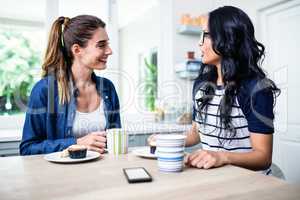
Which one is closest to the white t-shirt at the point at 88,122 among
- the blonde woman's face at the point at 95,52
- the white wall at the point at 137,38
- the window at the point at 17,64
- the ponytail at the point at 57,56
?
the ponytail at the point at 57,56

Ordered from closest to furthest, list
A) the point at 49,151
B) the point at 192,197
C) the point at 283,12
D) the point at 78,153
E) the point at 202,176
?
1. the point at 192,197
2. the point at 202,176
3. the point at 78,153
4. the point at 49,151
5. the point at 283,12

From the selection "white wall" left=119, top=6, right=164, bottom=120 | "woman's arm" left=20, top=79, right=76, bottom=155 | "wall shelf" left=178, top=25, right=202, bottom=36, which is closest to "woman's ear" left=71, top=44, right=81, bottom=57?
"woman's arm" left=20, top=79, right=76, bottom=155

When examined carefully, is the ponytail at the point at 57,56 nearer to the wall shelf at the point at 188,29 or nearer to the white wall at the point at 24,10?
the white wall at the point at 24,10

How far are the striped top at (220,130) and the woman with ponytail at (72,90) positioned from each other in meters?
0.55

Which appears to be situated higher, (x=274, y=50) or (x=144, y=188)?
(x=274, y=50)

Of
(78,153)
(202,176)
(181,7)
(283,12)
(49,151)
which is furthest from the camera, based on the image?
(181,7)

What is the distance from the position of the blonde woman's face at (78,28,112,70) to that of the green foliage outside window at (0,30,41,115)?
1.38m

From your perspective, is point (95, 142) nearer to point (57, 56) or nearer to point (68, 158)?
point (68, 158)

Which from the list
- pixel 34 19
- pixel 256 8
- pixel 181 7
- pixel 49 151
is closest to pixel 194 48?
pixel 181 7

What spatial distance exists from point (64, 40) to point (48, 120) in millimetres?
503

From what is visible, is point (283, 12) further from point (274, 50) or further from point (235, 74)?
point (235, 74)

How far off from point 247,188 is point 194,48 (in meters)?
2.69

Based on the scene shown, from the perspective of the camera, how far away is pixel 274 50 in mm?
2879

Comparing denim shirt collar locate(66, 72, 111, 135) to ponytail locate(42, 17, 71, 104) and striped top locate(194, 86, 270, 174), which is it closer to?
ponytail locate(42, 17, 71, 104)
